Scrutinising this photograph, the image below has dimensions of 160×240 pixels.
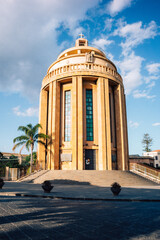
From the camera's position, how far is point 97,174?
2273 centimetres

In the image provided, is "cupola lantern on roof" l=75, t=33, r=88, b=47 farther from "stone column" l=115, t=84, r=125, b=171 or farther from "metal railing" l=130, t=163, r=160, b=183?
"metal railing" l=130, t=163, r=160, b=183

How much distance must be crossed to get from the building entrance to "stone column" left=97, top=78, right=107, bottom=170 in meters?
1.00

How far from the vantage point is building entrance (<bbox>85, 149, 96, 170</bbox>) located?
28.6 m

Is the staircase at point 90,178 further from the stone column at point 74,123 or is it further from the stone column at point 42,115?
the stone column at point 42,115

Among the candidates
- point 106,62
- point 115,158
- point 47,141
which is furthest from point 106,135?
point 106,62

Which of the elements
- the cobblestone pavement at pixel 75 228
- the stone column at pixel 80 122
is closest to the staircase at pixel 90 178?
the stone column at pixel 80 122

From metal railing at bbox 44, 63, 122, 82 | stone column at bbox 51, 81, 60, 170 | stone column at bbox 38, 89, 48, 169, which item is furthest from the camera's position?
stone column at bbox 38, 89, 48, 169

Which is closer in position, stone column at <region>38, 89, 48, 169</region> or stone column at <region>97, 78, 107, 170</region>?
stone column at <region>97, 78, 107, 170</region>

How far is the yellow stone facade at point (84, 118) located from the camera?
2839cm

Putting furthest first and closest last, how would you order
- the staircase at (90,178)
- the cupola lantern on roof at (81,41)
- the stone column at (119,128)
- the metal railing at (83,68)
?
the cupola lantern on roof at (81,41) → the metal railing at (83,68) → the stone column at (119,128) → the staircase at (90,178)

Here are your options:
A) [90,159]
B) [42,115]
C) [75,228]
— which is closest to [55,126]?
[42,115]

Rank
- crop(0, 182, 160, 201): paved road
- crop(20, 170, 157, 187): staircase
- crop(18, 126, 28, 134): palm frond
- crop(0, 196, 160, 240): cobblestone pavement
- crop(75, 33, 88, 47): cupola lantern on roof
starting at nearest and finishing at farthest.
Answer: crop(0, 196, 160, 240): cobblestone pavement → crop(0, 182, 160, 201): paved road → crop(20, 170, 157, 187): staircase → crop(18, 126, 28, 134): palm frond → crop(75, 33, 88, 47): cupola lantern on roof

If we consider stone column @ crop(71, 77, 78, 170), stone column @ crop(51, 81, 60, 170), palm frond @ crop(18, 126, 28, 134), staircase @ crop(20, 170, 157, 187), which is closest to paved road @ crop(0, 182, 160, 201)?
staircase @ crop(20, 170, 157, 187)

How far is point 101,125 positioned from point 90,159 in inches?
222
